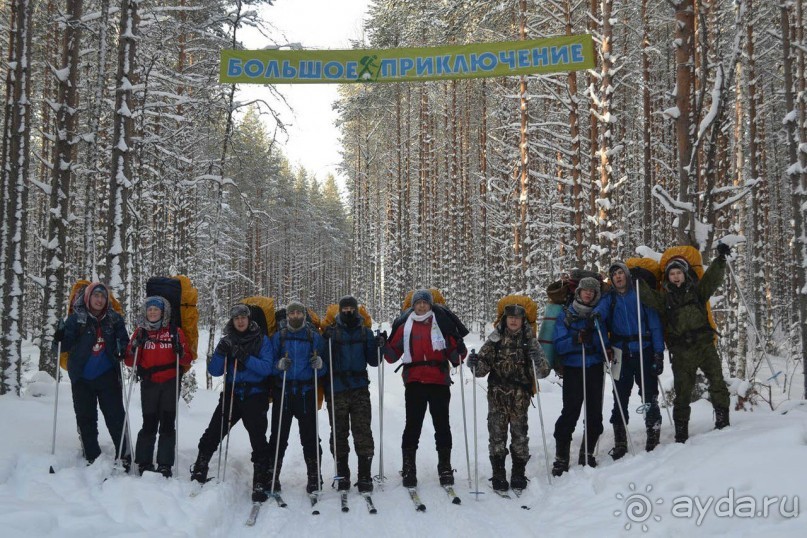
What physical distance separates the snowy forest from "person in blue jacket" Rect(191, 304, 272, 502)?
4612mm

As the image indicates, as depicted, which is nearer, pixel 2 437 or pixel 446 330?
pixel 2 437

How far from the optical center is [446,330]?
19.7 feet

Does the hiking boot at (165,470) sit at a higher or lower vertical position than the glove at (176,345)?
lower

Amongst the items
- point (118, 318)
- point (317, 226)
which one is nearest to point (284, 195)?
point (317, 226)

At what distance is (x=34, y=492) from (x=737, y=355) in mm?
15219

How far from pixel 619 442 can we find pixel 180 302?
17.0 feet

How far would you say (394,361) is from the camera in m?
5.79

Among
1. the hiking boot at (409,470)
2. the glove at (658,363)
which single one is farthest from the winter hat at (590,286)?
the hiking boot at (409,470)

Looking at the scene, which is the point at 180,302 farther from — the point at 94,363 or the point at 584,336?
the point at 584,336

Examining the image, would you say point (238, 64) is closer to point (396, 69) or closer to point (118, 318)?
point (396, 69)

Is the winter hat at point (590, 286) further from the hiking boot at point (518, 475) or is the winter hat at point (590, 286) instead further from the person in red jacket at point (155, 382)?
the person in red jacket at point (155, 382)

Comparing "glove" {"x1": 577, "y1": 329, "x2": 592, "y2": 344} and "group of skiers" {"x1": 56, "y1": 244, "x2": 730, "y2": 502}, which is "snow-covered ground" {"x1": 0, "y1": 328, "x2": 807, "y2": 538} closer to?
"group of skiers" {"x1": 56, "y1": 244, "x2": 730, "y2": 502}

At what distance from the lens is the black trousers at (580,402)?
5.86m

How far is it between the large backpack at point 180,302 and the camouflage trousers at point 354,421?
1755 mm
